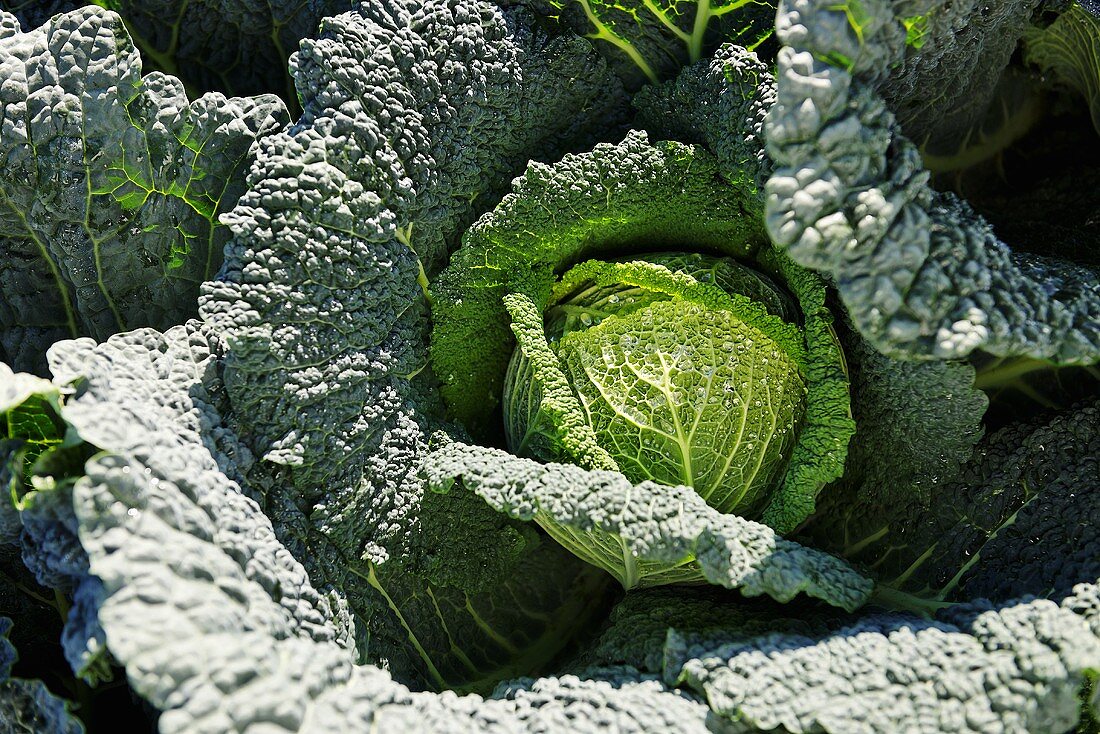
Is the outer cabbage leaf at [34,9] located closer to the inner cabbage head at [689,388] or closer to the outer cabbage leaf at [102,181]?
the outer cabbage leaf at [102,181]

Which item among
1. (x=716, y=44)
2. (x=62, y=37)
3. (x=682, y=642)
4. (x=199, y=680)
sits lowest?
(x=682, y=642)

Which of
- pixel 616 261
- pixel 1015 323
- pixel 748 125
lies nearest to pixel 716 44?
pixel 748 125

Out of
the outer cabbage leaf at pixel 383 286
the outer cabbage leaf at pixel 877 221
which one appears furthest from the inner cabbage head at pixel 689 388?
the outer cabbage leaf at pixel 877 221

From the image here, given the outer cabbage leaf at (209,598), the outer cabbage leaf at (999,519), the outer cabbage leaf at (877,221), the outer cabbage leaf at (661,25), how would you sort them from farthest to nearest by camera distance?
the outer cabbage leaf at (661,25), the outer cabbage leaf at (999,519), the outer cabbage leaf at (877,221), the outer cabbage leaf at (209,598)

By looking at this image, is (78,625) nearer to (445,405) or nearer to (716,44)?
(445,405)

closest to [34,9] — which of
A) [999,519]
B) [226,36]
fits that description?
[226,36]

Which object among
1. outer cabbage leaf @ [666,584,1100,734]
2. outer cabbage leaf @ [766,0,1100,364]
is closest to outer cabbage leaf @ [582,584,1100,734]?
outer cabbage leaf @ [666,584,1100,734]

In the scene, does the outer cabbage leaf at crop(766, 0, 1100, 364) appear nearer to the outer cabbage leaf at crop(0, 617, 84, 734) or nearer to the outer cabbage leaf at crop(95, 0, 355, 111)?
the outer cabbage leaf at crop(95, 0, 355, 111)

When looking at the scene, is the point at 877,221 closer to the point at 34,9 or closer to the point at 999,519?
the point at 999,519
